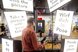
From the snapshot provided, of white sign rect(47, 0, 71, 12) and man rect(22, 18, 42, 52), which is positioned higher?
white sign rect(47, 0, 71, 12)

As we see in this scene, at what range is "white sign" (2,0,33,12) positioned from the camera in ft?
3.69

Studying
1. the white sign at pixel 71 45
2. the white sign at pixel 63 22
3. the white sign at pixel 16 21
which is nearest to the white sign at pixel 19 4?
the white sign at pixel 16 21

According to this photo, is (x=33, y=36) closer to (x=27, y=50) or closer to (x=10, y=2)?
(x=27, y=50)

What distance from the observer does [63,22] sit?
3.75 ft

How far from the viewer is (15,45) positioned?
118 cm

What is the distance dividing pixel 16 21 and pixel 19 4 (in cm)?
11

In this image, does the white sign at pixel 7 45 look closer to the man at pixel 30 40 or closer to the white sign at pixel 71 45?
the man at pixel 30 40

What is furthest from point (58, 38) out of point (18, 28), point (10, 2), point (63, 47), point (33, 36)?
point (10, 2)

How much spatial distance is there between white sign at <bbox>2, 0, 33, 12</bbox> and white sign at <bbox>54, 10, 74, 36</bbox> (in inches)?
7.5

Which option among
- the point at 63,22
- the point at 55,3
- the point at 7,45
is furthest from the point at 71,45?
the point at 7,45

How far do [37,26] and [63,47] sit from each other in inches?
9.1

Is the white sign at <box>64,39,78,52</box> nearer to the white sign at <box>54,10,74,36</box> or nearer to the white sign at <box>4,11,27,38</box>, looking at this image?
the white sign at <box>54,10,74,36</box>

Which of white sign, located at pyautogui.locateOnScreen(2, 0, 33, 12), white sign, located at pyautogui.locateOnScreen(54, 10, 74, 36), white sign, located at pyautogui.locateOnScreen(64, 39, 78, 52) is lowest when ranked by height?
white sign, located at pyautogui.locateOnScreen(64, 39, 78, 52)

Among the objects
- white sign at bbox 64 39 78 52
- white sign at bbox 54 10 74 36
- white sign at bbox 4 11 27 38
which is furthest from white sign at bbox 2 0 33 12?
white sign at bbox 64 39 78 52
